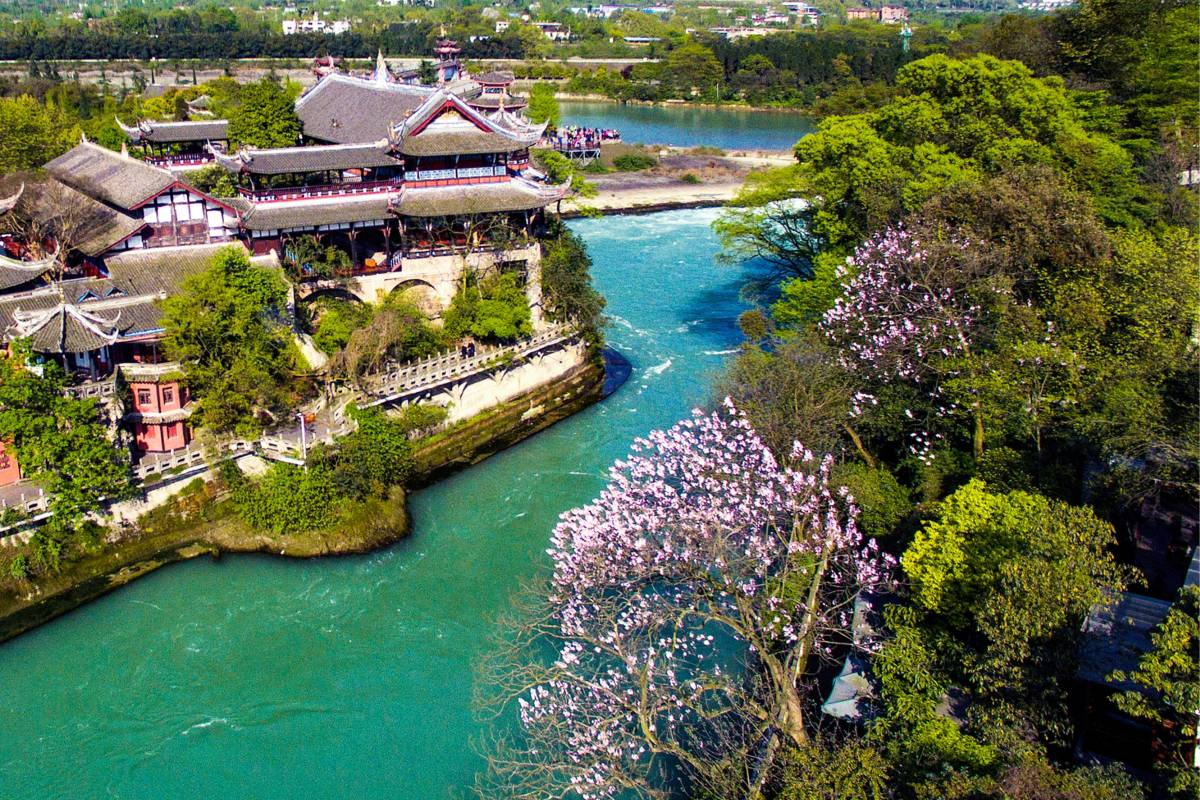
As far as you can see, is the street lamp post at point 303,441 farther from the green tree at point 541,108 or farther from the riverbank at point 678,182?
the green tree at point 541,108

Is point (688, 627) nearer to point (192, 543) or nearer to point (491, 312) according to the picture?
point (192, 543)

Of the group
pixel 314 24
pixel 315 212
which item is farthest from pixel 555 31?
pixel 315 212

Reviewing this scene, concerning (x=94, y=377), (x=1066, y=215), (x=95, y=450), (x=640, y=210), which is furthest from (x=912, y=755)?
(x=640, y=210)

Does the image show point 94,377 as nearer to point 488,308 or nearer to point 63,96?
point 488,308

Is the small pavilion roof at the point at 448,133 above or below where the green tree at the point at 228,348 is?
above

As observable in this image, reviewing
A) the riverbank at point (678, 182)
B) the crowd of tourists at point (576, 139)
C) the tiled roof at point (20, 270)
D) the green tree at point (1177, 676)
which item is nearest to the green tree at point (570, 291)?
the tiled roof at point (20, 270)
